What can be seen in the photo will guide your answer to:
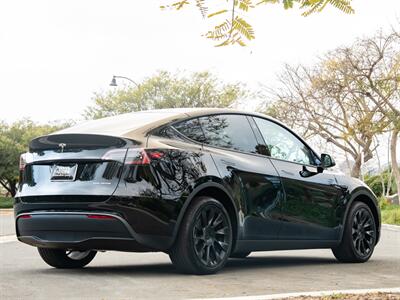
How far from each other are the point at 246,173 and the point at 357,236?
7.49 feet

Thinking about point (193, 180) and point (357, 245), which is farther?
point (357, 245)

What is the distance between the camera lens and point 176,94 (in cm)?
5659

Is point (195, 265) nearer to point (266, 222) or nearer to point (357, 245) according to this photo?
point (266, 222)

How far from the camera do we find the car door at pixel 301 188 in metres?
9.14

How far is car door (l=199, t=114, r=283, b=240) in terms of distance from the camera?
839cm

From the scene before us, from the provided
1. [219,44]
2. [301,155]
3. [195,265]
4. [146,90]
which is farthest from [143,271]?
[146,90]

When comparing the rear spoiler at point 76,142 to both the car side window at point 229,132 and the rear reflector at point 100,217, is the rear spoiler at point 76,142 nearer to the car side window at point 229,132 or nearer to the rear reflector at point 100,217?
the rear reflector at point 100,217

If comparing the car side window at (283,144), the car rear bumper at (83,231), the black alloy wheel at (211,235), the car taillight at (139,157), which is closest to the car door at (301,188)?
the car side window at (283,144)

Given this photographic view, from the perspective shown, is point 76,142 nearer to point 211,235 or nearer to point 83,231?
point 83,231

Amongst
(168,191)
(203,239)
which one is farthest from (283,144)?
(168,191)

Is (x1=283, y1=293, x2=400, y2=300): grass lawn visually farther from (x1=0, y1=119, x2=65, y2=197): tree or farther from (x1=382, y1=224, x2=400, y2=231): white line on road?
(x1=0, y1=119, x2=65, y2=197): tree

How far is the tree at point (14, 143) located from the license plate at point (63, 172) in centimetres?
5578

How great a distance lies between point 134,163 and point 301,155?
2815mm

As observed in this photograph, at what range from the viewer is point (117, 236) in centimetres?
756
